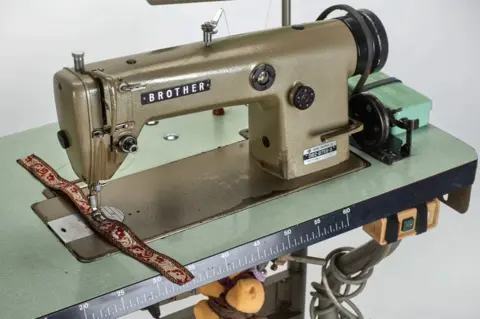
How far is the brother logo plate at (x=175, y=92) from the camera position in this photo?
1.63m

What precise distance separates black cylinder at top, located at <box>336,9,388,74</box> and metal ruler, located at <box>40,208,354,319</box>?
32 cm

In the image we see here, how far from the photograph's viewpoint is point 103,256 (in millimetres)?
1625

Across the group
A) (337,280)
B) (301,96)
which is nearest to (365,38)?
(301,96)

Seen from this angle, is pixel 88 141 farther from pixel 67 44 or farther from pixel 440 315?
pixel 440 315

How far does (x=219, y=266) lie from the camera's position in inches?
64.7

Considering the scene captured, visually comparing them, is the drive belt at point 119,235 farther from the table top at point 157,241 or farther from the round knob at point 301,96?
the round knob at point 301,96

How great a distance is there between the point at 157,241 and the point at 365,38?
1.98 feet

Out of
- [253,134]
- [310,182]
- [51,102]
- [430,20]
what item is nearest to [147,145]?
[253,134]

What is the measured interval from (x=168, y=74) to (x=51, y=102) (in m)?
1.23

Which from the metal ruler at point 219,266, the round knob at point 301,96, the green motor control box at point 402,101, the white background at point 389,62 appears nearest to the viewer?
the metal ruler at point 219,266

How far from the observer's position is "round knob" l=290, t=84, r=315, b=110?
5.85ft

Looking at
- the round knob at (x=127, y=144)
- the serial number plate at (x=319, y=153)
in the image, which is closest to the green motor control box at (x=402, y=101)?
the serial number plate at (x=319, y=153)

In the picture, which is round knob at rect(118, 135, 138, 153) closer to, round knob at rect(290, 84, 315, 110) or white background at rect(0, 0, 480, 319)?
round knob at rect(290, 84, 315, 110)

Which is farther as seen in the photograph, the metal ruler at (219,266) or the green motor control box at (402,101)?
the green motor control box at (402,101)
